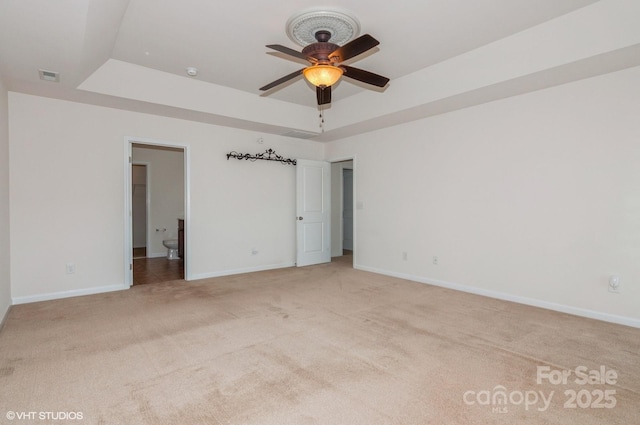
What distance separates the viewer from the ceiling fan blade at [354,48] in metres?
2.50

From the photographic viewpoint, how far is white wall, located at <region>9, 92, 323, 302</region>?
3938 mm

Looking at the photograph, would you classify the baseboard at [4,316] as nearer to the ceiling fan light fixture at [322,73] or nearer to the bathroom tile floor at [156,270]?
the bathroom tile floor at [156,270]

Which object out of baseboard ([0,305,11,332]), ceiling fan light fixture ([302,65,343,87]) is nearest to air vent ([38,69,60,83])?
baseboard ([0,305,11,332])

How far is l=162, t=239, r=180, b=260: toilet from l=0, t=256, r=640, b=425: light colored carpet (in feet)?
9.68

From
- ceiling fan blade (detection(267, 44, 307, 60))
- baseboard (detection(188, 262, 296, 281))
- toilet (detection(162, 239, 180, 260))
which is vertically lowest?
baseboard (detection(188, 262, 296, 281))

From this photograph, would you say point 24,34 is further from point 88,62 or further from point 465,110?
point 465,110

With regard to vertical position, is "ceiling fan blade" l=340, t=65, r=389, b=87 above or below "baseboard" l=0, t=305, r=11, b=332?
above

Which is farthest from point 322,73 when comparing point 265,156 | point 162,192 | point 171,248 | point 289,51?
point 162,192

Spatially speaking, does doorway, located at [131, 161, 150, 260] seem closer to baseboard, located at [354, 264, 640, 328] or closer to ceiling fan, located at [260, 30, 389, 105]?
baseboard, located at [354, 264, 640, 328]

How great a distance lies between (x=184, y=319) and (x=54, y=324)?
1.20 metres

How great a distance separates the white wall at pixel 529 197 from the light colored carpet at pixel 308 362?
0.44 metres

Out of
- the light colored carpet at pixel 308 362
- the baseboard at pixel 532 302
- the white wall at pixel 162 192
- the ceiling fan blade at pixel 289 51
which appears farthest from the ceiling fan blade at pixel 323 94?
the white wall at pixel 162 192

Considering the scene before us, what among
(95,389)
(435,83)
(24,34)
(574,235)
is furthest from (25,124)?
(574,235)

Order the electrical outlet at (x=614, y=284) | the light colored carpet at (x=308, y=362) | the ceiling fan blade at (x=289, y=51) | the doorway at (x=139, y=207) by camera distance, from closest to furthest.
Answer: the light colored carpet at (x=308, y=362)
the ceiling fan blade at (x=289, y=51)
the electrical outlet at (x=614, y=284)
the doorway at (x=139, y=207)
